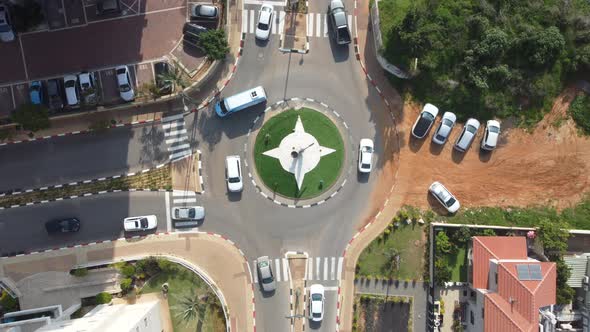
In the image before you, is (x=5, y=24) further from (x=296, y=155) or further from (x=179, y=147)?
(x=296, y=155)

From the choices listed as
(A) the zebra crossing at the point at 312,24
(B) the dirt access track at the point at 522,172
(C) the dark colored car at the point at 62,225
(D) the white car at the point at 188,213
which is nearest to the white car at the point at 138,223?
(D) the white car at the point at 188,213

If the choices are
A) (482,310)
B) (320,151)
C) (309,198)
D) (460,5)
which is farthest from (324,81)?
(482,310)

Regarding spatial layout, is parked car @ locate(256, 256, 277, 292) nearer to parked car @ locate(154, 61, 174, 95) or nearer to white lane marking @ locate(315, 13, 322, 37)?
parked car @ locate(154, 61, 174, 95)

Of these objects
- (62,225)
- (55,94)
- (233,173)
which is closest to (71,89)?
(55,94)

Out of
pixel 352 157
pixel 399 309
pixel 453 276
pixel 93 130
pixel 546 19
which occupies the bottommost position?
pixel 399 309

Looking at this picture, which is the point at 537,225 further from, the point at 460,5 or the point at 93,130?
the point at 93,130

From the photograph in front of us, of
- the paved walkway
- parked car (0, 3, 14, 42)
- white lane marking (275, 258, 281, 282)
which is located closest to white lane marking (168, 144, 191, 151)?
white lane marking (275, 258, 281, 282)
